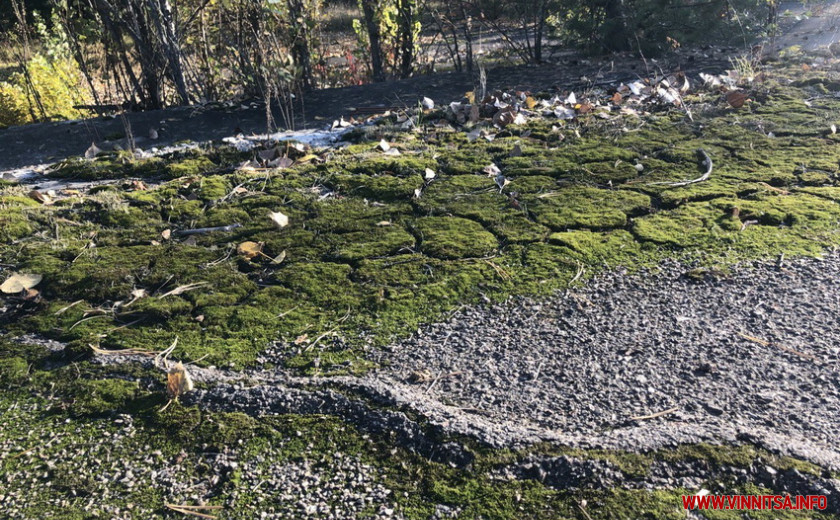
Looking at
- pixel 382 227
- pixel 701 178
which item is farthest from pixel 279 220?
pixel 701 178

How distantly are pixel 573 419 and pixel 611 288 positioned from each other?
32.0 inches

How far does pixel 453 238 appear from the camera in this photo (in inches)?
113

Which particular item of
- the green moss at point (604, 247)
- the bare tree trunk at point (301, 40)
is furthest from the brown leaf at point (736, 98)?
the bare tree trunk at point (301, 40)

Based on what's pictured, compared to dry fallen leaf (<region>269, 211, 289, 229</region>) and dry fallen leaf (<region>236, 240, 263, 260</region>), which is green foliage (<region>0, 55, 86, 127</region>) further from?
dry fallen leaf (<region>236, 240, 263, 260</region>)

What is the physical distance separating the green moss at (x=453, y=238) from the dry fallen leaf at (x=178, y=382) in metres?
1.18

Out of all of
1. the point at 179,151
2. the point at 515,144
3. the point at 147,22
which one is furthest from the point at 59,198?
the point at 515,144

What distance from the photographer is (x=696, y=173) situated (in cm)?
351

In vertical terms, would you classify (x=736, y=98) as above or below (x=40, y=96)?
below

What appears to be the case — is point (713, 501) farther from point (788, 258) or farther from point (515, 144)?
point (515, 144)

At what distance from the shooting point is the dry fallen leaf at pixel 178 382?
1.93m

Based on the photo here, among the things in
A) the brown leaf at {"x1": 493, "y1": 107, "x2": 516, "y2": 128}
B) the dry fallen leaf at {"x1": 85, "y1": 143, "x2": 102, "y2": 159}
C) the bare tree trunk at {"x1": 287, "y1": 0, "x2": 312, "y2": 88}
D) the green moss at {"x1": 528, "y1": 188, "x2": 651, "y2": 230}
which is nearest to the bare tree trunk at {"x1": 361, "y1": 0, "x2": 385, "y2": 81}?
the bare tree trunk at {"x1": 287, "y1": 0, "x2": 312, "y2": 88}

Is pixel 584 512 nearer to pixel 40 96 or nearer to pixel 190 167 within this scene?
pixel 190 167

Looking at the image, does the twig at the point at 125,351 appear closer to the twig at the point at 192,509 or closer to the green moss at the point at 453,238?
the twig at the point at 192,509

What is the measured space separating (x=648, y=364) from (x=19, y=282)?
7.75ft
